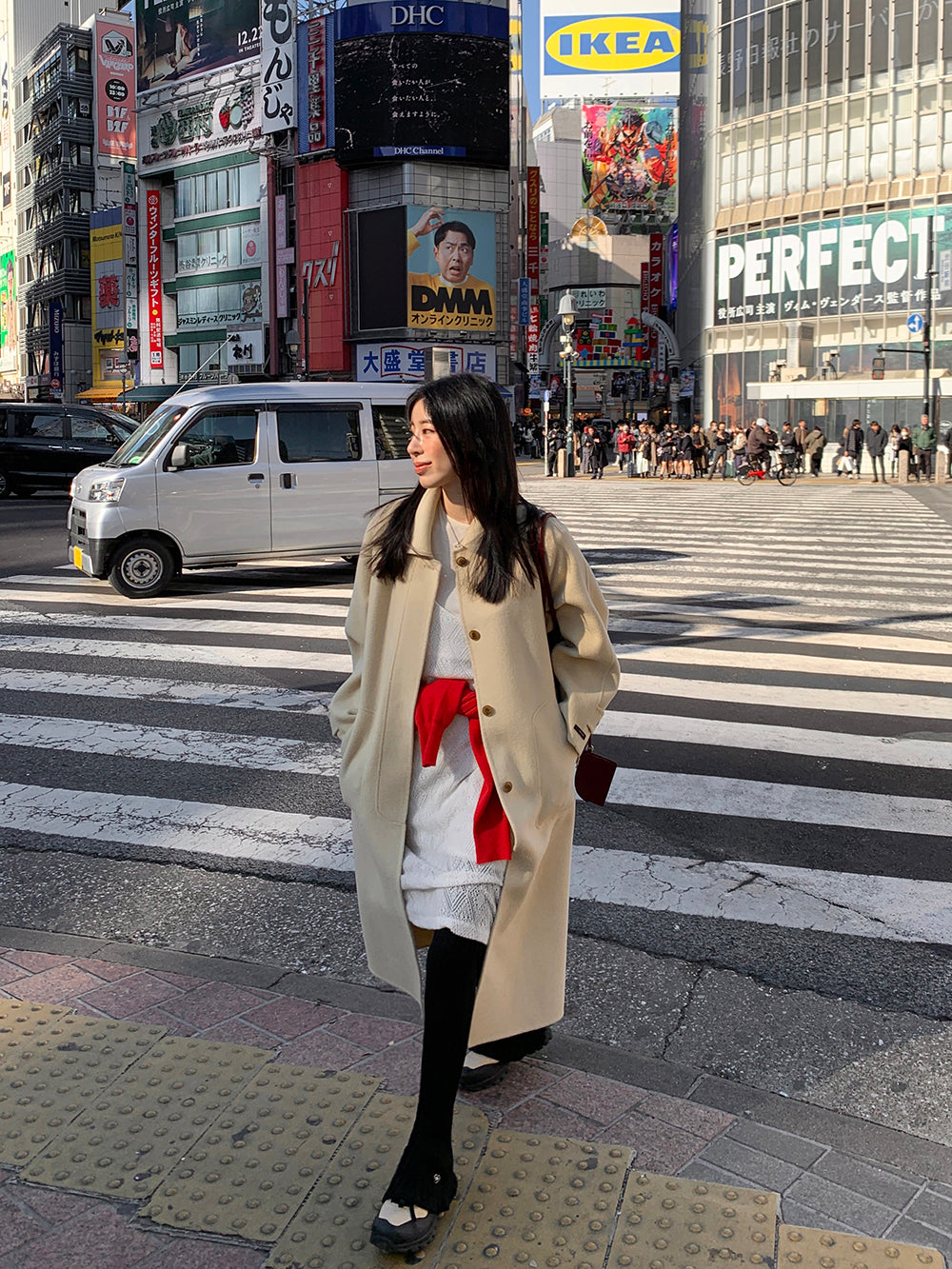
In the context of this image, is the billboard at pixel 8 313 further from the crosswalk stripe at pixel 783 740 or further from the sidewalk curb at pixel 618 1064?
the sidewalk curb at pixel 618 1064

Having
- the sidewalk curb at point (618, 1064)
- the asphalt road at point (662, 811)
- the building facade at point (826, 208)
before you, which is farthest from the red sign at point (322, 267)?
the sidewalk curb at point (618, 1064)

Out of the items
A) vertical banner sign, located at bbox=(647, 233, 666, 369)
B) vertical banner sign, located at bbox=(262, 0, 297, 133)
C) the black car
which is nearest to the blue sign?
vertical banner sign, located at bbox=(262, 0, 297, 133)

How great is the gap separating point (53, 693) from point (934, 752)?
5087 mm

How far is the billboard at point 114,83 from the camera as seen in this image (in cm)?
7275

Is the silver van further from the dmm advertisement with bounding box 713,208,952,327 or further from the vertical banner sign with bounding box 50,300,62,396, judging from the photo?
the vertical banner sign with bounding box 50,300,62,396

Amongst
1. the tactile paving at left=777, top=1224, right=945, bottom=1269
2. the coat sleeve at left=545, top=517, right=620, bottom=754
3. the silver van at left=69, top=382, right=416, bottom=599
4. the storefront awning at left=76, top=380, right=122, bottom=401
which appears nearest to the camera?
the tactile paving at left=777, top=1224, right=945, bottom=1269

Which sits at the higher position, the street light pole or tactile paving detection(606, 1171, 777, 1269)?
the street light pole

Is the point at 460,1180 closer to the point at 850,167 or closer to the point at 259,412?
the point at 259,412

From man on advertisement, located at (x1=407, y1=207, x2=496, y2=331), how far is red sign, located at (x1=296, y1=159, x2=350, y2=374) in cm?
360

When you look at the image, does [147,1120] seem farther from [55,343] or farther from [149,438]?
[55,343]

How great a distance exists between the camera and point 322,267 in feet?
187

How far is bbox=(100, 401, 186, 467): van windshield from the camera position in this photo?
11648 millimetres

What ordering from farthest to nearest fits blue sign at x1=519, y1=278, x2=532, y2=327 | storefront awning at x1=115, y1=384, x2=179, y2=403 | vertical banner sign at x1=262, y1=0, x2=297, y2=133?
1. blue sign at x1=519, y1=278, x2=532, y2=327
2. storefront awning at x1=115, y1=384, x2=179, y2=403
3. vertical banner sign at x1=262, y1=0, x2=297, y2=133

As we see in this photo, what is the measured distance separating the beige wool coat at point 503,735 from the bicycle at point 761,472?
106 ft
